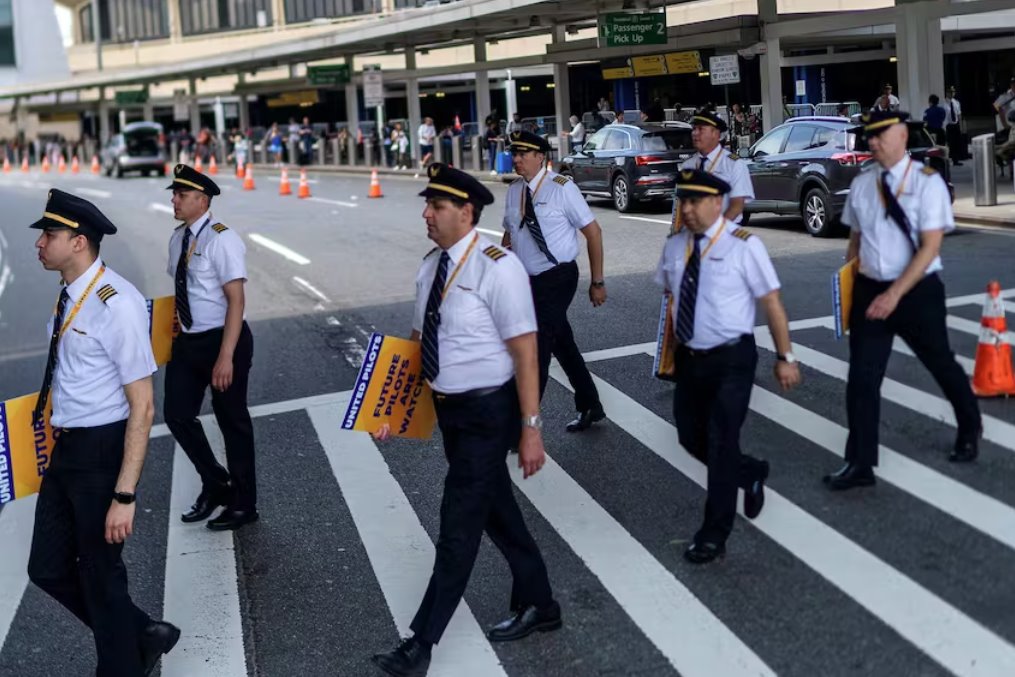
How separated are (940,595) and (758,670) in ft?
3.81

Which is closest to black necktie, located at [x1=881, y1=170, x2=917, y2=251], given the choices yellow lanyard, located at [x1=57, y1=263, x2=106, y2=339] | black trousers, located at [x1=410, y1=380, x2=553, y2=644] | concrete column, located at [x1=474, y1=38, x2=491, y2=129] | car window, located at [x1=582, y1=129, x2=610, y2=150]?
black trousers, located at [x1=410, y1=380, x2=553, y2=644]

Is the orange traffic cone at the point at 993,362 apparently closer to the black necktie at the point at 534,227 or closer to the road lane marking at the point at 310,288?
the black necktie at the point at 534,227

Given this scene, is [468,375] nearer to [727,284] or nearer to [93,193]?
[727,284]

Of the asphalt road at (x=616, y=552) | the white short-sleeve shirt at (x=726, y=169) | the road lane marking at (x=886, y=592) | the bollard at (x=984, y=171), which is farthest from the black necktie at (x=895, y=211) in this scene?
the bollard at (x=984, y=171)

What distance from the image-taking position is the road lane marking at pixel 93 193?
43269mm

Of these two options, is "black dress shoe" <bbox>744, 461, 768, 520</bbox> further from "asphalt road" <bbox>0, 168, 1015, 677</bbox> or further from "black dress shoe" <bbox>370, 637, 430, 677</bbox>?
"black dress shoe" <bbox>370, 637, 430, 677</bbox>

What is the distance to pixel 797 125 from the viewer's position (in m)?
21.0

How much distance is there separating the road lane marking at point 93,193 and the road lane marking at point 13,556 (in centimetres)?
3555

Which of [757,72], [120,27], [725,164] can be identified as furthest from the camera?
[120,27]

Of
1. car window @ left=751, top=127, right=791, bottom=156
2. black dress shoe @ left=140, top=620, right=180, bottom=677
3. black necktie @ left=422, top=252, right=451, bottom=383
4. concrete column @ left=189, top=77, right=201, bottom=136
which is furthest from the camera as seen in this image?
concrete column @ left=189, top=77, right=201, bottom=136

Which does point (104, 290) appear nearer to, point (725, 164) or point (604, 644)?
point (604, 644)

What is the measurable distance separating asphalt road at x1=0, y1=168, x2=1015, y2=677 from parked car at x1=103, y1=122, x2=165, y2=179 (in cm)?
4532

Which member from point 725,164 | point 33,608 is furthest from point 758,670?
point 725,164

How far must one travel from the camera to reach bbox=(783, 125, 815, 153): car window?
20.6 m
